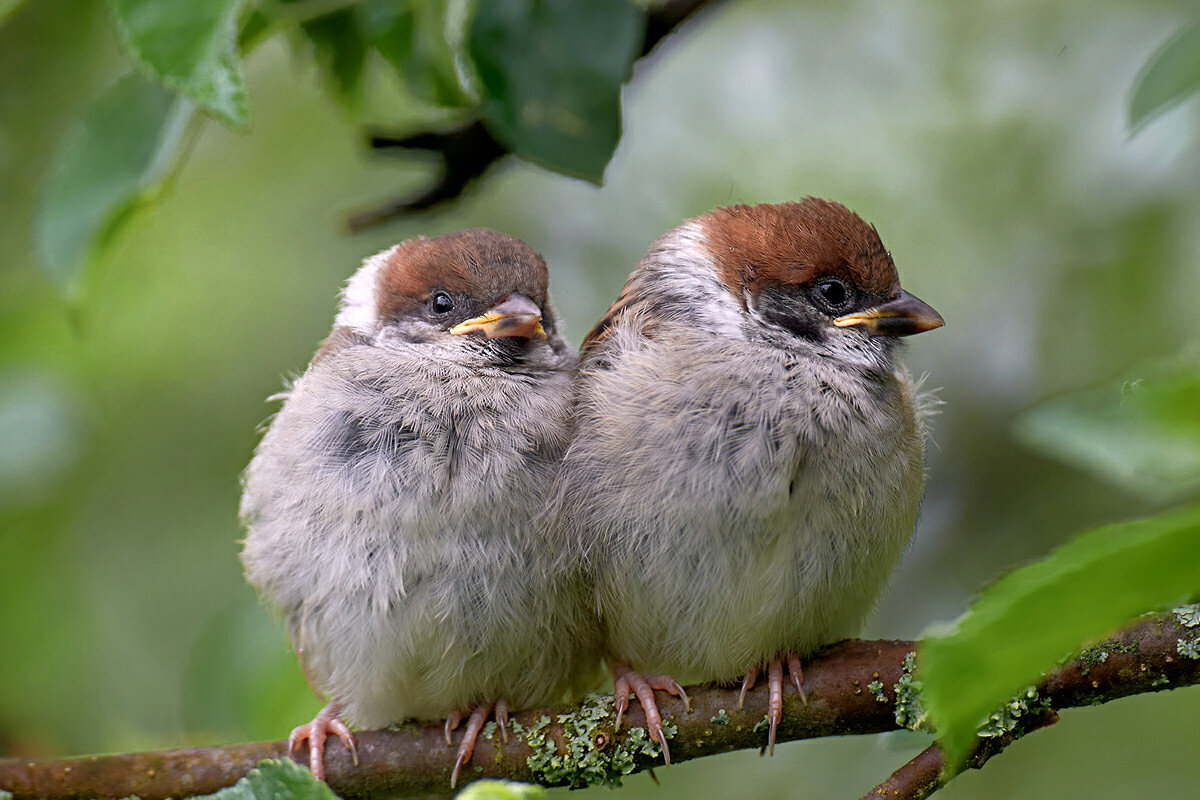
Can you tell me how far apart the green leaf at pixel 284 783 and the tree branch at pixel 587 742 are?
3.65 ft

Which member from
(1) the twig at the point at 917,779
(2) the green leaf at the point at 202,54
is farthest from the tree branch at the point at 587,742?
(2) the green leaf at the point at 202,54

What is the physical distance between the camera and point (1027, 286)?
5152 millimetres

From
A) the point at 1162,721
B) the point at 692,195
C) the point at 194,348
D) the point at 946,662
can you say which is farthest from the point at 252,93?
the point at 946,662

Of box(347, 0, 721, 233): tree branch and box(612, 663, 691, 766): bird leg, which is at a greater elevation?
box(347, 0, 721, 233): tree branch

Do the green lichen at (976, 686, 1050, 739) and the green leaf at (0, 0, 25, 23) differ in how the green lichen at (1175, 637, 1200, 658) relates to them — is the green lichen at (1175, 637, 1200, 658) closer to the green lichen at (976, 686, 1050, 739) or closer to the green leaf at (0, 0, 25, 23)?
the green lichen at (976, 686, 1050, 739)

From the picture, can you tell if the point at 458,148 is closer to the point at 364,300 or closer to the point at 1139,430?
the point at 364,300

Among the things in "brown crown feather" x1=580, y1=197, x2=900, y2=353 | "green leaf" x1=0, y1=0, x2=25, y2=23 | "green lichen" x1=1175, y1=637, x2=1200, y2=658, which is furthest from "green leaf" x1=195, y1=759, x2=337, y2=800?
"brown crown feather" x1=580, y1=197, x2=900, y2=353

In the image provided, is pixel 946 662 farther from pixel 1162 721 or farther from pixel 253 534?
pixel 1162 721

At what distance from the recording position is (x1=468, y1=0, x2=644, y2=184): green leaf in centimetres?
294

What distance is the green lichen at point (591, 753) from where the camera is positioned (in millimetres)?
2859

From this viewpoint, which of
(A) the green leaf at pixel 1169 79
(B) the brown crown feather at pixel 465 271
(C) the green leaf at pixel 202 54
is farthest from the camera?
(B) the brown crown feather at pixel 465 271

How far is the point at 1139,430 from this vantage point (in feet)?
5.47

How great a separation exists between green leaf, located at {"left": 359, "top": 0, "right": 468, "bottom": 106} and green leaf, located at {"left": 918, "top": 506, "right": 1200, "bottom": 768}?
2.49 meters

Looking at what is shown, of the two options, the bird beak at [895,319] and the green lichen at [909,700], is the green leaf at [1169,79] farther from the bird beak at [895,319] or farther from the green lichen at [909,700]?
the green lichen at [909,700]
